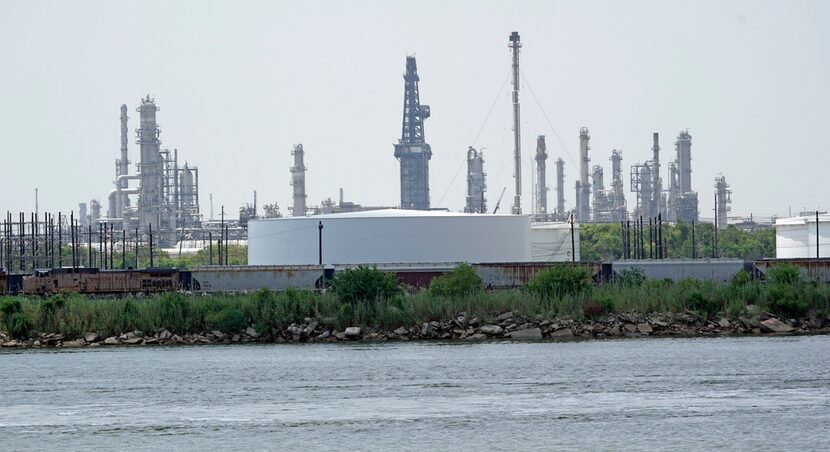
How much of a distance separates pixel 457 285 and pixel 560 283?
3.88 metres

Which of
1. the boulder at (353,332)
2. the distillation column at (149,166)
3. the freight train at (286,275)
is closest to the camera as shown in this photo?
the boulder at (353,332)

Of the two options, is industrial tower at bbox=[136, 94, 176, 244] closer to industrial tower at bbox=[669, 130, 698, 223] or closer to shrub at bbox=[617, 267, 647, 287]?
industrial tower at bbox=[669, 130, 698, 223]

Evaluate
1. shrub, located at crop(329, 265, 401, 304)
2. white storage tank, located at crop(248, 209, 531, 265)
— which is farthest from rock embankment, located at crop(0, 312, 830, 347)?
white storage tank, located at crop(248, 209, 531, 265)

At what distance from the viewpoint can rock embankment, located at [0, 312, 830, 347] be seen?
5725cm

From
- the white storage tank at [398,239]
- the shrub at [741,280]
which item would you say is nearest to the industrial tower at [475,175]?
the white storage tank at [398,239]

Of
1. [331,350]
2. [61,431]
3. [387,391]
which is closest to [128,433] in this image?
[61,431]

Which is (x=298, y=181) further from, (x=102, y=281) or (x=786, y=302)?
(x=786, y=302)

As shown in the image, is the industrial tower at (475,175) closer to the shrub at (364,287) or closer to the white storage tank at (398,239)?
the white storage tank at (398,239)

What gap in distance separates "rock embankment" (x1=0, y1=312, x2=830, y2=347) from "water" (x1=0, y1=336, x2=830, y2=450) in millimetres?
4443

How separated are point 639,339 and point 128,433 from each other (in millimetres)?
26235

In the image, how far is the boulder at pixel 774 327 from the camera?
57375mm

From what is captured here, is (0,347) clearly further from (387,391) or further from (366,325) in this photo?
(387,391)

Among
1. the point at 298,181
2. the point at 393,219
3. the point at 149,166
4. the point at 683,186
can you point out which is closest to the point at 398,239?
the point at 393,219

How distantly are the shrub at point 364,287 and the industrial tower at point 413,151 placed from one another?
11993 cm
